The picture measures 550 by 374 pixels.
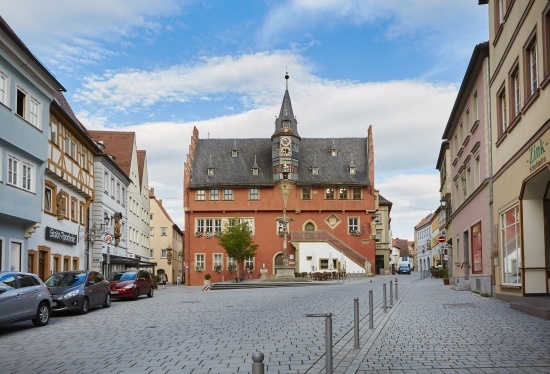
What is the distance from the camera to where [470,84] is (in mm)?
29359

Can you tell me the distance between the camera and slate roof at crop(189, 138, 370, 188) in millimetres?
72750

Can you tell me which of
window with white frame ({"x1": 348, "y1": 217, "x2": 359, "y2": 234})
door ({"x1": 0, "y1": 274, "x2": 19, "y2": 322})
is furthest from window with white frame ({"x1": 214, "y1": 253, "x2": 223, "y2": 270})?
door ({"x1": 0, "y1": 274, "x2": 19, "y2": 322})

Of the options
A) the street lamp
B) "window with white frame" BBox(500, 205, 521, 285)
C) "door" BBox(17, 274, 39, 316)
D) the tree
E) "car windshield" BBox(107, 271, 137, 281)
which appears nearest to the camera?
"door" BBox(17, 274, 39, 316)

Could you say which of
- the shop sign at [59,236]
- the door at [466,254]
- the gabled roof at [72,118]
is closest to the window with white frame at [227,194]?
the gabled roof at [72,118]

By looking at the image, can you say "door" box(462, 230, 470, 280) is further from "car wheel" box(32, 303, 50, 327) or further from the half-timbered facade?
"car wheel" box(32, 303, 50, 327)

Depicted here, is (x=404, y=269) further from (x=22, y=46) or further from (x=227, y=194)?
(x=22, y=46)

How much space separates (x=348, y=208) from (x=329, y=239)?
18.2ft

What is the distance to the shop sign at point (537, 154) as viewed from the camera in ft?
54.7

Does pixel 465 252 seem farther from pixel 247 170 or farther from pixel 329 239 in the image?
pixel 247 170

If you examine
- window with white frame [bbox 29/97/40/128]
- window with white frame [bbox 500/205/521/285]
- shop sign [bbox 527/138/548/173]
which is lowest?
window with white frame [bbox 500/205/521/285]

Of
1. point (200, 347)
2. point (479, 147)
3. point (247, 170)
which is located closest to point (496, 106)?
point (479, 147)

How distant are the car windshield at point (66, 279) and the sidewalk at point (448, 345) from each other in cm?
1063

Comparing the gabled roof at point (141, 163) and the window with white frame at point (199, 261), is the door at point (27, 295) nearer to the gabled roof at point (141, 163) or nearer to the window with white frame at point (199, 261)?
the gabled roof at point (141, 163)

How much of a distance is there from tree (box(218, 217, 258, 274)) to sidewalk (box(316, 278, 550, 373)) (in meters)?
46.2
